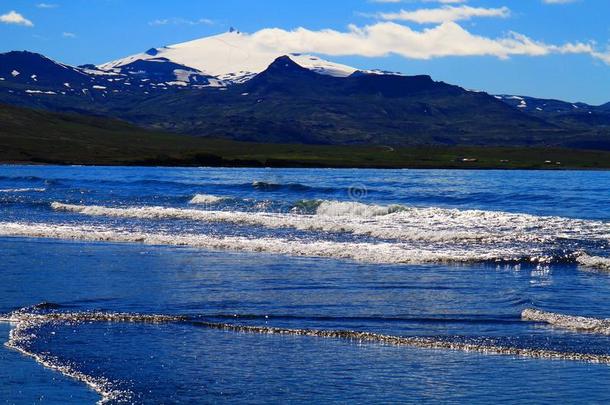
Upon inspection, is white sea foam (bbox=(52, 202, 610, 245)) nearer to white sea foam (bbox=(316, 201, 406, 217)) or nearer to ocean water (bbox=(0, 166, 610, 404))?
white sea foam (bbox=(316, 201, 406, 217))

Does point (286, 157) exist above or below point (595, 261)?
above

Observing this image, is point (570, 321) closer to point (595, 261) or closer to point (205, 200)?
point (595, 261)

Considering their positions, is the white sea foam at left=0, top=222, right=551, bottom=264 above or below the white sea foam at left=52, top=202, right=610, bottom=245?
below

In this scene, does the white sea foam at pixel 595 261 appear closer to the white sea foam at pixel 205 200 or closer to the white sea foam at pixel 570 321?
the white sea foam at pixel 570 321

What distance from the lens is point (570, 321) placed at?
18.8 meters

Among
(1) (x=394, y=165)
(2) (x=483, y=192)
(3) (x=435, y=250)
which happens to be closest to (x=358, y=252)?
(3) (x=435, y=250)

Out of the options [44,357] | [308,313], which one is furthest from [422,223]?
[44,357]

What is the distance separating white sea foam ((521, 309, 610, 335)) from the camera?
18.2 m

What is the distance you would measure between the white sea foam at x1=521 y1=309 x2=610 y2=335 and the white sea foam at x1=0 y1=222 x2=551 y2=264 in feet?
29.9

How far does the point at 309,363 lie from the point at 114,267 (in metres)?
13.4

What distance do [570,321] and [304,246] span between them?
15194 millimetres

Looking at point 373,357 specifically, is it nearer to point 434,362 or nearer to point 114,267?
point 434,362

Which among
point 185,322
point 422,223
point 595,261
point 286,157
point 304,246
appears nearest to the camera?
point 185,322

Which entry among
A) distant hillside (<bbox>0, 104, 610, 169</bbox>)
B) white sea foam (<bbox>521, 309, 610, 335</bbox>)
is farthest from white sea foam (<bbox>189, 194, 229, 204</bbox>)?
distant hillside (<bbox>0, 104, 610, 169</bbox>)
